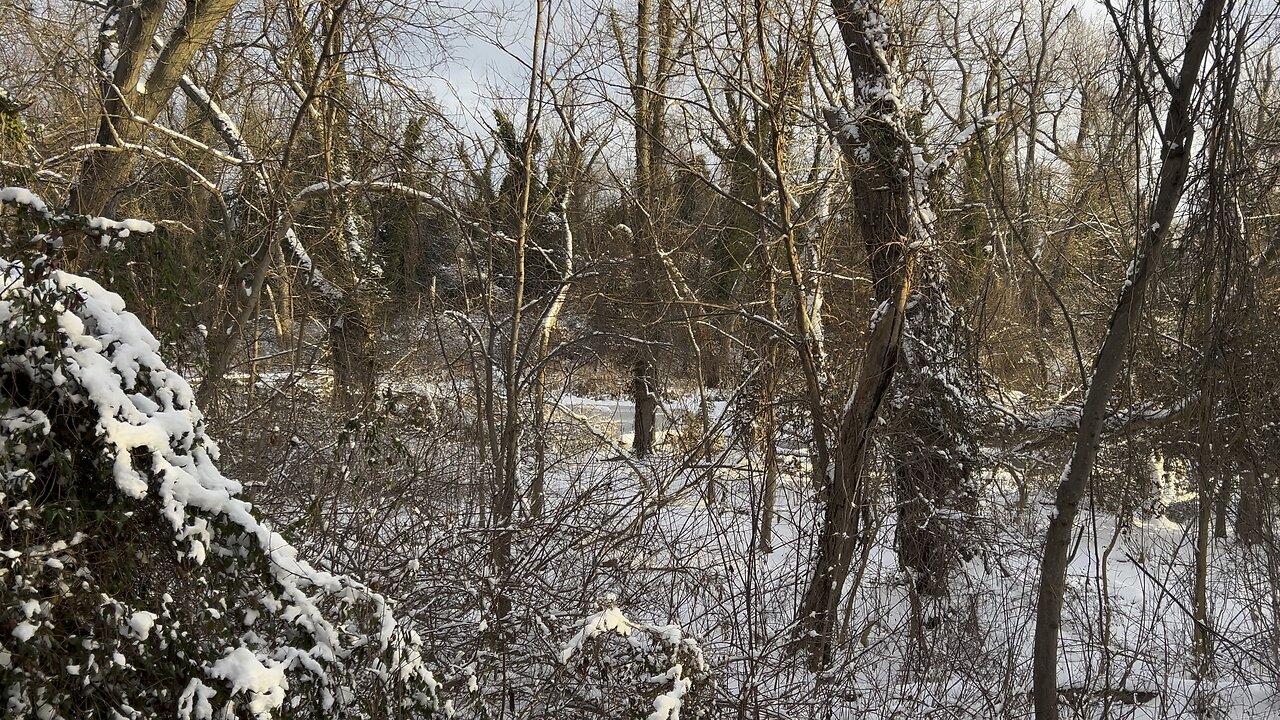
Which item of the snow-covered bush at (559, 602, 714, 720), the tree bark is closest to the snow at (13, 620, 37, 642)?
the snow-covered bush at (559, 602, 714, 720)

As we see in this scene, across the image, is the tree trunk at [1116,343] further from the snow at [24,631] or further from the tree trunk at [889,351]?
the snow at [24,631]

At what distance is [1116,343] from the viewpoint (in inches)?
140

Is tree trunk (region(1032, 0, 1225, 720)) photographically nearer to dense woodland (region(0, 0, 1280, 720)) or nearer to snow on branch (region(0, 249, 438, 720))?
dense woodland (region(0, 0, 1280, 720))

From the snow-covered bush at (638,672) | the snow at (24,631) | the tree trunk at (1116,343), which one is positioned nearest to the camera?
the snow at (24,631)

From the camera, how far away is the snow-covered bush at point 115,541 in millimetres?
2359

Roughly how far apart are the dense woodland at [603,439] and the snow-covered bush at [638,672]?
3 cm

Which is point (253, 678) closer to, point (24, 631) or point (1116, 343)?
point (24, 631)

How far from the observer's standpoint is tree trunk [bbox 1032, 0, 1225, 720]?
3.22 metres

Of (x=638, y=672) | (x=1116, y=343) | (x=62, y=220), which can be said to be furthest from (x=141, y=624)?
(x=1116, y=343)

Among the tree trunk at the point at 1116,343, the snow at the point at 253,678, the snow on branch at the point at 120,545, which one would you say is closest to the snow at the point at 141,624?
the snow on branch at the point at 120,545

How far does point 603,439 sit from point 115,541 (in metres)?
4.37

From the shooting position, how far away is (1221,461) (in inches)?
232

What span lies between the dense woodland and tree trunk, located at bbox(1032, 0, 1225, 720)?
15 mm

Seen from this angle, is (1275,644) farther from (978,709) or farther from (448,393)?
(448,393)
